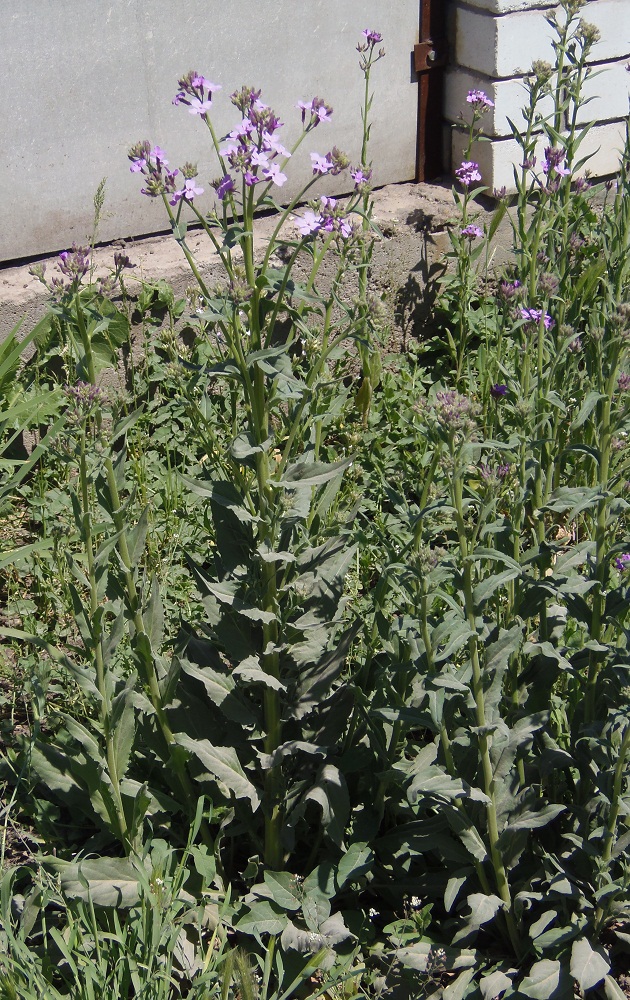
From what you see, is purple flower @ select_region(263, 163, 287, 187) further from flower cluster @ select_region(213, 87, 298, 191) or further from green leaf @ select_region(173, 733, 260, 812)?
green leaf @ select_region(173, 733, 260, 812)

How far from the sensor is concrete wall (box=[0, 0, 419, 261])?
4023 mm

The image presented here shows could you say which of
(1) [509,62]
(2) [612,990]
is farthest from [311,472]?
(1) [509,62]

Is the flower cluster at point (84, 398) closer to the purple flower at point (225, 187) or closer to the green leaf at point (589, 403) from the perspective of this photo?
the purple flower at point (225, 187)

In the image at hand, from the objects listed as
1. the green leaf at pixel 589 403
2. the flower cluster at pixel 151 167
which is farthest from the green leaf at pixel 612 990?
the flower cluster at pixel 151 167

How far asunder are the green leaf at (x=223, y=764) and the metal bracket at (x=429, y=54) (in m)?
3.72

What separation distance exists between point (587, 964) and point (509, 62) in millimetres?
4003

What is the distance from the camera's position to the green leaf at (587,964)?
7.33 feet

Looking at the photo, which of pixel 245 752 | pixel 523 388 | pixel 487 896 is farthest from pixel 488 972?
pixel 523 388

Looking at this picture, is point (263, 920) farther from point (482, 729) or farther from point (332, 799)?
point (482, 729)

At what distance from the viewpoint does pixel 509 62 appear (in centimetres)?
473

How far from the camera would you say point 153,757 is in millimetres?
2803

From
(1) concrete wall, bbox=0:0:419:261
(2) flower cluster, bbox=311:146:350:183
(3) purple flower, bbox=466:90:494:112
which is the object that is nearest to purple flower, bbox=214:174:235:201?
(2) flower cluster, bbox=311:146:350:183

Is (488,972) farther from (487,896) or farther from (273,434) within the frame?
(273,434)

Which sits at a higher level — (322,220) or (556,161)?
(556,161)
